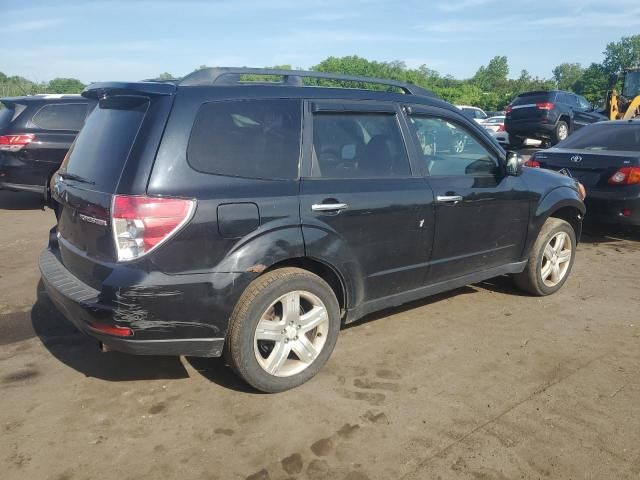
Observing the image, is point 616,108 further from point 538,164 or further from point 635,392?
point 635,392

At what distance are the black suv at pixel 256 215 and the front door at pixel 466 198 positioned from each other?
16mm

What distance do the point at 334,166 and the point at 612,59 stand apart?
111 m

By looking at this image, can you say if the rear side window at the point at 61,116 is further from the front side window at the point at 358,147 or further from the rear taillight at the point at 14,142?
the front side window at the point at 358,147

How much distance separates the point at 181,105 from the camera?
9.48ft

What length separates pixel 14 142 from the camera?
8.13m

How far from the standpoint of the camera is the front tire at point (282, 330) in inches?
118

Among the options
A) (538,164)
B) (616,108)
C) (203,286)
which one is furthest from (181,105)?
(616,108)

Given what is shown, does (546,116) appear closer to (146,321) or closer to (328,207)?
(328,207)

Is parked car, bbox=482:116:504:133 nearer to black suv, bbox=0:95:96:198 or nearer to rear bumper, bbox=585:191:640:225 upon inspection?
rear bumper, bbox=585:191:640:225

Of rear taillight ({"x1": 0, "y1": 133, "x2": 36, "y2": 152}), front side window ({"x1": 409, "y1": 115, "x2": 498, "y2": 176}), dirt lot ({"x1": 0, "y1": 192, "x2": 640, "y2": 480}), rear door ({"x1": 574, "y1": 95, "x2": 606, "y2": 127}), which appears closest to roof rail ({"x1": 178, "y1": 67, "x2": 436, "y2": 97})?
front side window ({"x1": 409, "y1": 115, "x2": 498, "y2": 176})

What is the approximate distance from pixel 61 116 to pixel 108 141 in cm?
628

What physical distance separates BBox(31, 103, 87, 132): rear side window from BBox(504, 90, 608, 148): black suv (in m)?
12.8

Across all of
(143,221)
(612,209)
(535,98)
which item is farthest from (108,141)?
(535,98)

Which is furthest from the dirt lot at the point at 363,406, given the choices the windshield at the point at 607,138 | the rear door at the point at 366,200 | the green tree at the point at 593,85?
the green tree at the point at 593,85
